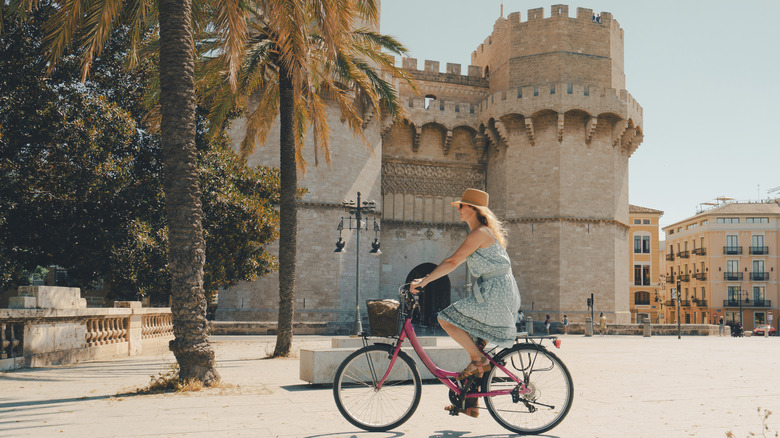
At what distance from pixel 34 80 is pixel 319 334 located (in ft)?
46.1

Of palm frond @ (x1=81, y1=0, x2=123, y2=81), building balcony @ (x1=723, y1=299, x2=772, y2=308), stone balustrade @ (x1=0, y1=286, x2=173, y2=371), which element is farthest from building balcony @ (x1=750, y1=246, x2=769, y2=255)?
palm frond @ (x1=81, y1=0, x2=123, y2=81)

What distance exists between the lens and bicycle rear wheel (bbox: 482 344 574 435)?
479 centimetres

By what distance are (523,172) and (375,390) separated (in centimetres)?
2791

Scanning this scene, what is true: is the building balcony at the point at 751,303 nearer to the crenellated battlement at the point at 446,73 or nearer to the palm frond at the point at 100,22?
the crenellated battlement at the point at 446,73

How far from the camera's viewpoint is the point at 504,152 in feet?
107

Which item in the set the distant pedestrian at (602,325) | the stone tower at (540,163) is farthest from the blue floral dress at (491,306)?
the stone tower at (540,163)

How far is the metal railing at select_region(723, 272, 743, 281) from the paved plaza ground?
5263cm

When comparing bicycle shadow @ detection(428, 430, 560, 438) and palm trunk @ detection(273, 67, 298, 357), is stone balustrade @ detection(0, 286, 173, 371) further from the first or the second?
bicycle shadow @ detection(428, 430, 560, 438)

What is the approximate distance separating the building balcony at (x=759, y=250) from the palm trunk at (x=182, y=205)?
2337 inches

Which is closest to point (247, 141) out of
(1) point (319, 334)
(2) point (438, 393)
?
(2) point (438, 393)

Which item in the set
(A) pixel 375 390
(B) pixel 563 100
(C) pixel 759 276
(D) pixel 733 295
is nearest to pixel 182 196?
(A) pixel 375 390

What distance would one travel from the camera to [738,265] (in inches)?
2239

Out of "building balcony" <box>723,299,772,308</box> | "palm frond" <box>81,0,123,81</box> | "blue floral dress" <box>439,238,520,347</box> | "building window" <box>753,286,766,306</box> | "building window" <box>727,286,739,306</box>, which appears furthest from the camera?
"building window" <box>727,286,739,306</box>

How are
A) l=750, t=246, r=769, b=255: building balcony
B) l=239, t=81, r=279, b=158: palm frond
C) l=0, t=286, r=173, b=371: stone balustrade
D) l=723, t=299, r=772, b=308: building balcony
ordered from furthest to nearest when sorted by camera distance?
1. l=750, t=246, r=769, b=255: building balcony
2. l=723, t=299, r=772, b=308: building balcony
3. l=239, t=81, r=279, b=158: palm frond
4. l=0, t=286, r=173, b=371: stone balustrade
